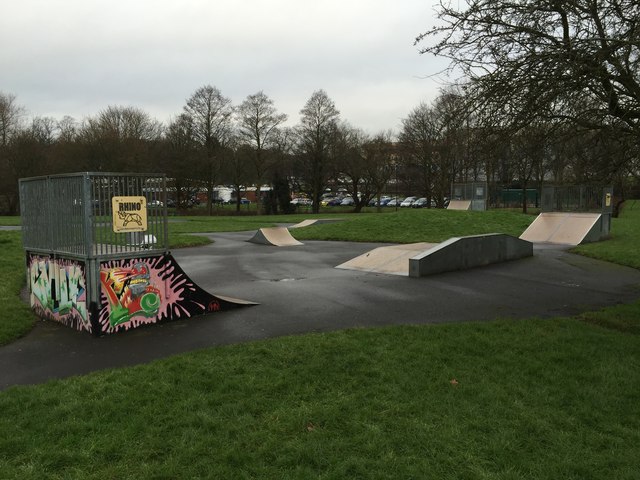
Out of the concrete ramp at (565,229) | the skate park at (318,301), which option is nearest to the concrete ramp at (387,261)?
the skate park at (318,301)

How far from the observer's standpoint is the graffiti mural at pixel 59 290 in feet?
22.4

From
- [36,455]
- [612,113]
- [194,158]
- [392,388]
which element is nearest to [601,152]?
[612,113]

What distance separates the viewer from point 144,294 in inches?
281

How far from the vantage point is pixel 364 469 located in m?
3.41

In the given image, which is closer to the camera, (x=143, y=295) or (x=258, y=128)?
(x=143, y=295)

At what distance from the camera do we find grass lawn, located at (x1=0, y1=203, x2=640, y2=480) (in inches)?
138

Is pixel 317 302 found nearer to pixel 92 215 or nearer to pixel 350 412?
pixel 92 215

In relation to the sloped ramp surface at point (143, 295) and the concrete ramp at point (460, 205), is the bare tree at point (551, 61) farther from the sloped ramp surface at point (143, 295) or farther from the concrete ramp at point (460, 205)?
the concrete ramp at point (460, 205)

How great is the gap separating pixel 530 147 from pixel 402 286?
3.57 m

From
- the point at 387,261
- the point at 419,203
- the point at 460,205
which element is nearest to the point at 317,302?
the point at 387,261

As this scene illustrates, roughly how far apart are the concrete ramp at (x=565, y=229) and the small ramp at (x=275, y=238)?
32.2ft

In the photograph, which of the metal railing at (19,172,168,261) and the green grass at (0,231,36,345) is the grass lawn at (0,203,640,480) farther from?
the green grass at (0,231,36,345)

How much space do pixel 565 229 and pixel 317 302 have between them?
15959mm

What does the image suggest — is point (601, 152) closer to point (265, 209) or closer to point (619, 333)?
point (619, 333)
